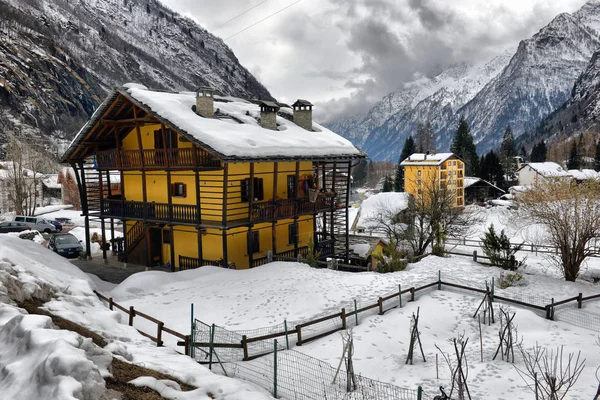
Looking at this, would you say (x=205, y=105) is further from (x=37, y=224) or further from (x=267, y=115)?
(x=37, y=224)

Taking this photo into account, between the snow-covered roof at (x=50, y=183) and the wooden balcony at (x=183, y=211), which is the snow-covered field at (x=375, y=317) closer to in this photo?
the wooden balcony at (x=183, y=211)

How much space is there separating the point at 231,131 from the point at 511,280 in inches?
613

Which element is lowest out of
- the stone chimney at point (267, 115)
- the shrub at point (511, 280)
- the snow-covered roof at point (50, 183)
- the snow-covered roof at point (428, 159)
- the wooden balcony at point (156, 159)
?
the shrub at point (511, 280)

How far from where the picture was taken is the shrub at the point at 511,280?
21.3 m

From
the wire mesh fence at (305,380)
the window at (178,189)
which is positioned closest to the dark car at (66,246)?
the window at (178,189)

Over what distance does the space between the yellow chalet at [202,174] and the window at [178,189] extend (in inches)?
2.2

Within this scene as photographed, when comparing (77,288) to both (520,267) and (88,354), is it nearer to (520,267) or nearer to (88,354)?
(88,354)

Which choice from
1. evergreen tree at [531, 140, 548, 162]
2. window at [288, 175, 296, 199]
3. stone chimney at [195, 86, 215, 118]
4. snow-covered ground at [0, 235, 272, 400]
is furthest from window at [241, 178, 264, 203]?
evergreen tree at [531, 140, 548, 162]

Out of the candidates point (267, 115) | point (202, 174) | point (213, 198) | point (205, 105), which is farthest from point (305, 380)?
point (267, 115)

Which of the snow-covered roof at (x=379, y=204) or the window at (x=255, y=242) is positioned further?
the snow-covered roof at (x=379, y=204)

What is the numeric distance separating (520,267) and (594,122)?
606 feet

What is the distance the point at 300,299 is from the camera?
17.4m

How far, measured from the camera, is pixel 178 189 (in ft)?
80.0

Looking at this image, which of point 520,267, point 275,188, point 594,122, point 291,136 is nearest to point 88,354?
point 275,188
